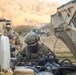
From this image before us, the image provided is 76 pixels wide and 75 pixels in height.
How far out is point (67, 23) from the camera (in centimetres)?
754

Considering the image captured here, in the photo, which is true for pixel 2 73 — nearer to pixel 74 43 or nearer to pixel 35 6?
pixel 74 43

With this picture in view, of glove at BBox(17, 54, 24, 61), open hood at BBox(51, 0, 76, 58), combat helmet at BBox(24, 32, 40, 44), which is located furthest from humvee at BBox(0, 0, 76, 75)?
combat helmet at BBox(24, 32, 40, 44)

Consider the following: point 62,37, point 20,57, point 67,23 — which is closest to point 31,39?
point 20,57

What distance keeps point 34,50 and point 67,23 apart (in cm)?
219

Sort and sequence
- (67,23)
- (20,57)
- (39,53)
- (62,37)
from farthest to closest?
1. (39,53)
2. (20,57)
3. (62,37)
4. (67,23)

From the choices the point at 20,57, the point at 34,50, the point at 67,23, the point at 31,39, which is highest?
the point at 67,23

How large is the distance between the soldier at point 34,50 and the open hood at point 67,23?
872 millimetres

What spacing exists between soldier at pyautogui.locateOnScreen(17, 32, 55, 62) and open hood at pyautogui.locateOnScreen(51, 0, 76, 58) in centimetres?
87

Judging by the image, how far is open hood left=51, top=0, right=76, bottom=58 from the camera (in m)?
7.24

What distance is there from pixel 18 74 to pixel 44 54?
4327 millimetres

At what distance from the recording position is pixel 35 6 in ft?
237

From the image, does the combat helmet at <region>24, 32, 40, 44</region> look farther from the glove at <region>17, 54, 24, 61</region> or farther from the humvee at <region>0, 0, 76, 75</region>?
the humvee at <region>0, 0, 76, 75</region>

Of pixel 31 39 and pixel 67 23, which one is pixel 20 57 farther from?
pixel 67 23

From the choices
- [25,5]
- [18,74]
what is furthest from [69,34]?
[25,5]
